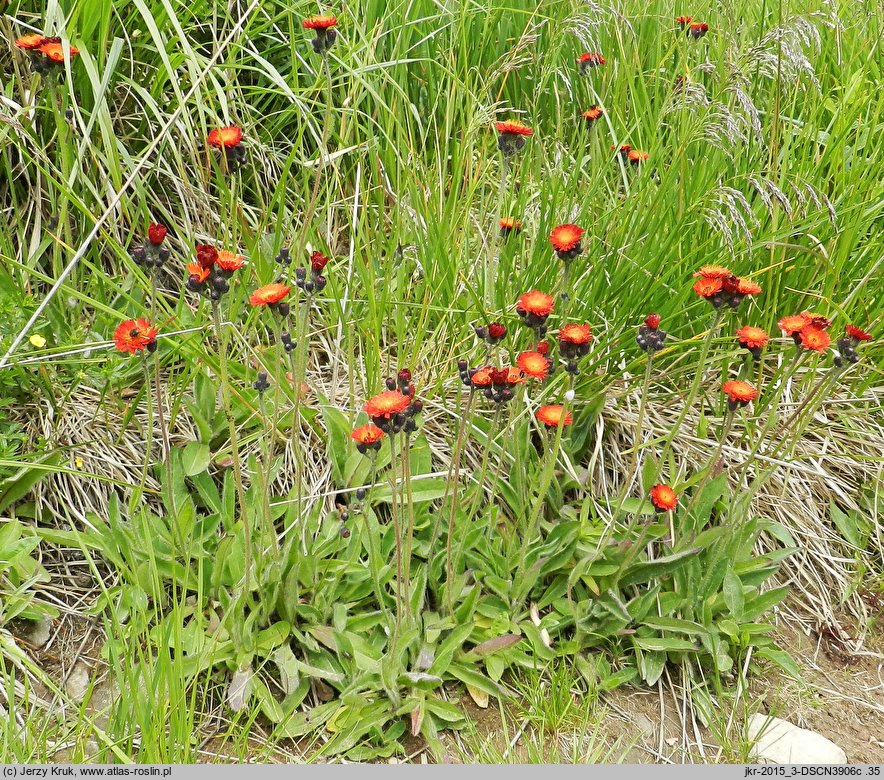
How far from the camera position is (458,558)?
2055 mm

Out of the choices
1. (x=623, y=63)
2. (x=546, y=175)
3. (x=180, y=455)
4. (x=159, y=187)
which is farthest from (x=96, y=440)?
(x=623, y=63)

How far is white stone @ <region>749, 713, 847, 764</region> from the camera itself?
1.90 m

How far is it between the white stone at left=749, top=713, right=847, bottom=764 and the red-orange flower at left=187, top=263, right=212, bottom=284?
1.58 metres

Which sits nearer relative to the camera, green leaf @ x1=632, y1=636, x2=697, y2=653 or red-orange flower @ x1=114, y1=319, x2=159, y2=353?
red-orange flower @ x1=114, y1=319, x2=159, y2=353

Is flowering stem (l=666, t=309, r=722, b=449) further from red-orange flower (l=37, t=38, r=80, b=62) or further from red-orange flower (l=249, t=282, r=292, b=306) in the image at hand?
red-orange flower (l=37, t=38, r=80, b=62)

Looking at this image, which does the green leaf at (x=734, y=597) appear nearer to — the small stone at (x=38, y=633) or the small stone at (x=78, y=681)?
the small stone at (x=78, y=681)

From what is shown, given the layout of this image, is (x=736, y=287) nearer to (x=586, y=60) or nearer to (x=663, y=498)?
(x=663, y=498)

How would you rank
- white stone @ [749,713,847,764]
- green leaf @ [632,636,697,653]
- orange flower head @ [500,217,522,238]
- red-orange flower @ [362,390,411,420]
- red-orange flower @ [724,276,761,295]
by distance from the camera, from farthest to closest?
1. orange flower head @ [500,217,522,238]
2. green leaf @ [632,636,697,653]
3. white stone @ [749,713,847,764]
4. red-orange flower @ [724,276,761,295]
5. red-orange flower @ [362,390,411,420]

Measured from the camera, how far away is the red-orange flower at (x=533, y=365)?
1.83 metres

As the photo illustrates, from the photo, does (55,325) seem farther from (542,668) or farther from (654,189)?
(654,189)

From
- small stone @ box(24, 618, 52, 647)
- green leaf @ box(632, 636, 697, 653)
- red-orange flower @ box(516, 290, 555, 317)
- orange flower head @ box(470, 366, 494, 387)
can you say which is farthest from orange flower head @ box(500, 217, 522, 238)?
small stone @ box(24, 618, 52, 647)

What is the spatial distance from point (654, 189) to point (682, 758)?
1712mm

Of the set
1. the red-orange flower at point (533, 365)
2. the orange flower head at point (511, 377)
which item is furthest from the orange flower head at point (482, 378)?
the red-orange flower at point (533, 365)

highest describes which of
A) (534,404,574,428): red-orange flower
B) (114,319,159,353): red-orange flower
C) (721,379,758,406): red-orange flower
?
(114,319,159,353): red-orange flower
